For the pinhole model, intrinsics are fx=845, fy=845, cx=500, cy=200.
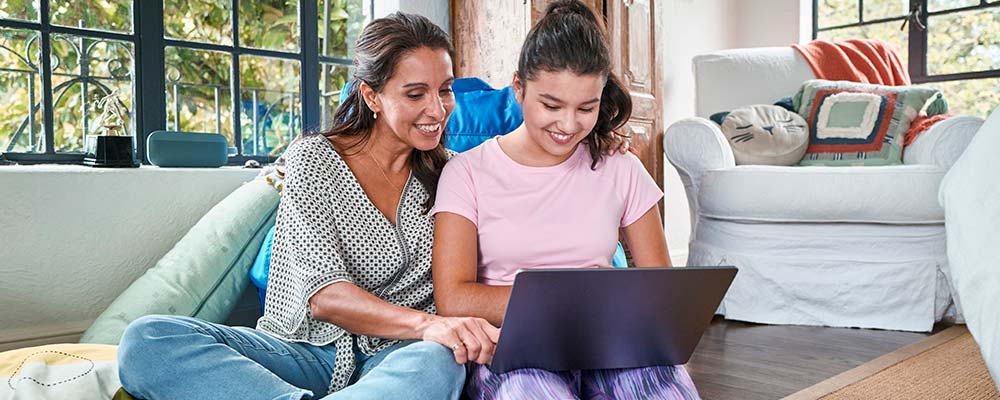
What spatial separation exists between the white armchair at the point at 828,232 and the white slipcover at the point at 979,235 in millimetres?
950

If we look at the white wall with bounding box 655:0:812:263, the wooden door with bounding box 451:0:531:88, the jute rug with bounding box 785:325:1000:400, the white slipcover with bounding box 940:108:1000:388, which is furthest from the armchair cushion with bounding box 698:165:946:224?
the white wall with bounding box 655:0:812:263

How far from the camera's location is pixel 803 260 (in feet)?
8.68

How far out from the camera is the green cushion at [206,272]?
71.5 inches

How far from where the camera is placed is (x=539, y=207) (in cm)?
131

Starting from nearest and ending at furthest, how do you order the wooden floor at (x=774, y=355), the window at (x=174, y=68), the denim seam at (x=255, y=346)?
the denim seam at (x=255, y=346) → the wooden floor at (x=774, y=355) → the window at (x=174, y=68)

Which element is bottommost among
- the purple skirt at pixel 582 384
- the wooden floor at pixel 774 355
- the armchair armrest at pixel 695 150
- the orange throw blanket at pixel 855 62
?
the wooden floor at pixel 774 355

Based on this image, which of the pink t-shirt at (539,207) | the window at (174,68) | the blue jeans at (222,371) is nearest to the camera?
the blue jeans at (222,371)

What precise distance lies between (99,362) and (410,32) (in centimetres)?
77

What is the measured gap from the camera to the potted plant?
2.14 metres

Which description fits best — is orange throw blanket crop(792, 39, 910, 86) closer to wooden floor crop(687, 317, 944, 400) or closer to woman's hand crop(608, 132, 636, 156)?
wooden floor crop(687, 317, 944, 400)

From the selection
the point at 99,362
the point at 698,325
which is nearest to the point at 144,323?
the point at 99,362

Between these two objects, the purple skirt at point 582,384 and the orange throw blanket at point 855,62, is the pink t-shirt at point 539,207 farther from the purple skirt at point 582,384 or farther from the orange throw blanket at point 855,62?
the orange throw blanket at point 855,62

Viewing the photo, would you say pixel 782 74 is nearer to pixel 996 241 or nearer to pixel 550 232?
pixel 996 241

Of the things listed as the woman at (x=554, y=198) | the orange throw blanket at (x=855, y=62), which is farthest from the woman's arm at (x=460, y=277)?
the orange throw blanket at (x=855, y=62)
